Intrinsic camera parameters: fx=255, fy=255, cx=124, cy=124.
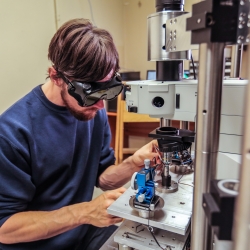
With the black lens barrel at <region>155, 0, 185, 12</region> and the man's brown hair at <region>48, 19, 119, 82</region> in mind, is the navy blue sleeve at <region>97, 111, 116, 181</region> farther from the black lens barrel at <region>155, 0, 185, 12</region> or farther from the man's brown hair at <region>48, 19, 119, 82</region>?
the black lens barrel at <region>155, 0, 185, 12</region>

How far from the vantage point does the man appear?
83 centimetres

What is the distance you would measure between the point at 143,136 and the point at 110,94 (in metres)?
2.24

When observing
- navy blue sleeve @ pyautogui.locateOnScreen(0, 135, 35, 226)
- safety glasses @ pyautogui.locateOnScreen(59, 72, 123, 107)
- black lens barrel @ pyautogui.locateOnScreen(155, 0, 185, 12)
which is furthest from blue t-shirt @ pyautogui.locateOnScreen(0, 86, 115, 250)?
black lens barrel @ pyautogui.locateOnScreen(155, 0, 185, 12)

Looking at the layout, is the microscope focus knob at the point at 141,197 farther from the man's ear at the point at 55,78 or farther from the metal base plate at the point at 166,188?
the man's ear at the point at 55,78

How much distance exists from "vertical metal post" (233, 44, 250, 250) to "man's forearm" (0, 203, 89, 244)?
573 mm

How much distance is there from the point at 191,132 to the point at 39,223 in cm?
57

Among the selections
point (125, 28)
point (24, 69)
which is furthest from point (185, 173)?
point (125, 28)

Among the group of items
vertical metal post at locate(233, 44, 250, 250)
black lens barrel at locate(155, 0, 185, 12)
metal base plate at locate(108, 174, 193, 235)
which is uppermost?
black lens barrel at locate(155, 0, 185, 12)

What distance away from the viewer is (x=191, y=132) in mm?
691

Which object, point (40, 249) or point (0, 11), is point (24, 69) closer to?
point (0, 11)

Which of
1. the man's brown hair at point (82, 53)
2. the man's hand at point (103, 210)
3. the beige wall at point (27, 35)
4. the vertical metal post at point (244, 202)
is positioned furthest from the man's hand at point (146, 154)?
the beige wall at point (27, 35)

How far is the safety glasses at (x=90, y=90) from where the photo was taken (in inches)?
32.5

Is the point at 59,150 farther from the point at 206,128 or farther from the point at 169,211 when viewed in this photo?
the point at 206,128

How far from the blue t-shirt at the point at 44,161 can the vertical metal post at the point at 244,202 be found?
704 millimetres
